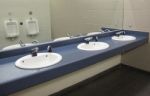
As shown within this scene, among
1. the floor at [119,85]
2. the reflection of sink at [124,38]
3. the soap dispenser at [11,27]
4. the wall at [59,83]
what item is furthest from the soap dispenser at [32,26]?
the reflection of sink at [124,38]

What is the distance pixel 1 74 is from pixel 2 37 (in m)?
0.61

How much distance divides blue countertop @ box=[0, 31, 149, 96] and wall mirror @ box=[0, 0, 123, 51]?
0.75ft

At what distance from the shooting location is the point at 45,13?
7.57ft

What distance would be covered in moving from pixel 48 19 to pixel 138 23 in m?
1.80

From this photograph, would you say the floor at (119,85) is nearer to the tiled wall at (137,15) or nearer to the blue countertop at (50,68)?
the blue countertop at (50,68)

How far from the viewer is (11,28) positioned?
6.62 feet

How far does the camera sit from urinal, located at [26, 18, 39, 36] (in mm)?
2146

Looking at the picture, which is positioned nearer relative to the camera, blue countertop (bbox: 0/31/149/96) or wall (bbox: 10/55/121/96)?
blue countertop (bbox: 0/31/149/96)

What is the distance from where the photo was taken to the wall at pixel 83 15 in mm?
2465

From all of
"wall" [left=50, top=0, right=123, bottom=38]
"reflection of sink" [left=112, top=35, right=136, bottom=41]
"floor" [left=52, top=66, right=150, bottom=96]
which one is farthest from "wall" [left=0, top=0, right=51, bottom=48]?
"reflection of sink" [left=112, top=35, right=136, bottom=41]

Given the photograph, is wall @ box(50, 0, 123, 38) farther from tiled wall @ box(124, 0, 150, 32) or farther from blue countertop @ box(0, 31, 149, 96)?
blue countertop @ box(0, 31, 149, 96)

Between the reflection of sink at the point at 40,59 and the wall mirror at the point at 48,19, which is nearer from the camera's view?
the reflection of sink at the point at 40,59

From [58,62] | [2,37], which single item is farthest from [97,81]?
[2,37]

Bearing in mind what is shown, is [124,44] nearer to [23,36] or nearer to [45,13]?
[45,13]
